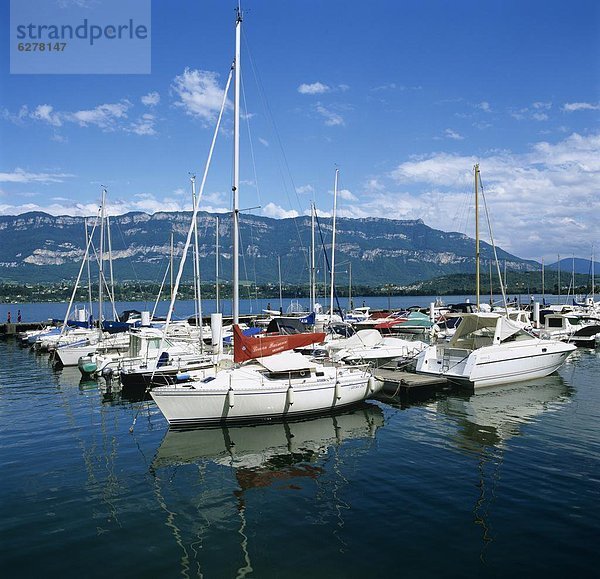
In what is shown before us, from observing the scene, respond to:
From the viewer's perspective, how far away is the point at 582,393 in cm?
2369

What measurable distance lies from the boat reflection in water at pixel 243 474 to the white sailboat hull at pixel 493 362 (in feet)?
22.1

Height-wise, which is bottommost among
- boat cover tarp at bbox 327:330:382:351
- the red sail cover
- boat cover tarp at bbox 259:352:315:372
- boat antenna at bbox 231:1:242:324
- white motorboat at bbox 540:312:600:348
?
white motorboat at bbox 540:312:600:348

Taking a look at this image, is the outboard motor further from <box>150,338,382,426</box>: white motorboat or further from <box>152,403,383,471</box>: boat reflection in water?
<box>152,403,383,471</box>: boat reflection in water

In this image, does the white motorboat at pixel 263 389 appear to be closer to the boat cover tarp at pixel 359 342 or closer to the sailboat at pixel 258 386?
the sailboat at pixel 258 386

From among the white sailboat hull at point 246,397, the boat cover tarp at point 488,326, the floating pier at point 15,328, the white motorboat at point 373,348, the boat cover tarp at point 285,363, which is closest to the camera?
the white sailboat hull at point 246,397

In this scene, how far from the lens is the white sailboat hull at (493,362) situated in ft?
78.7

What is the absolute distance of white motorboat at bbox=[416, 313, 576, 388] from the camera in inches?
949

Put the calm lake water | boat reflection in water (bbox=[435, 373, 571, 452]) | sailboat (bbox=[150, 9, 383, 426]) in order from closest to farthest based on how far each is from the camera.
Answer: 1. the calm lake water
2. boat reflection in water (bbox=[435, 373, 571, 452])
3. sailboat (bbox=[150, 9, 383, 426])

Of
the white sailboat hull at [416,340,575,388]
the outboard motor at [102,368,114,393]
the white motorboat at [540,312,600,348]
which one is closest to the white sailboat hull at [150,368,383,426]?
the white sailboat hull at [416,340,575,388]

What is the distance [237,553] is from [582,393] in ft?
68.2

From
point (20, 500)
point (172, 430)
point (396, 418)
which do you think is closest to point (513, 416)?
point (396, 418)

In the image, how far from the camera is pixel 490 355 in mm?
24344

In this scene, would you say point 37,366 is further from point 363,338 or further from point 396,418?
point 396,418

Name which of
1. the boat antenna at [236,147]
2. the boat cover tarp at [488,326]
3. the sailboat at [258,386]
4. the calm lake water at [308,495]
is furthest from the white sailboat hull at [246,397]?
the boat cover tarp at [488,326]
